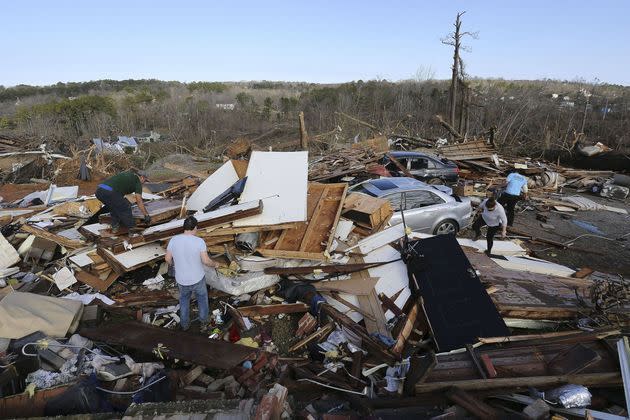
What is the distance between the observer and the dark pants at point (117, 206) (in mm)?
6785

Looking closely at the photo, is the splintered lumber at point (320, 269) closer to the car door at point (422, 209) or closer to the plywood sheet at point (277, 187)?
the plywood sheet at point (277, 187)

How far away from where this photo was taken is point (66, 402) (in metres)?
3.79

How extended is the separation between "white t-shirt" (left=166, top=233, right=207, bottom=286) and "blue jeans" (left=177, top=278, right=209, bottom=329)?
0.46 feet

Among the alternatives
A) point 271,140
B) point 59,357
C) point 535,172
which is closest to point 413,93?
point 271,140

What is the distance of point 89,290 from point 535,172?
1690cm

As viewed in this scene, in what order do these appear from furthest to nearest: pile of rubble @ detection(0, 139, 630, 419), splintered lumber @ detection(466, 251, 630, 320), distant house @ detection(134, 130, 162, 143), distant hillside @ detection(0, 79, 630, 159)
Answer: distant house @ detection(134, 130, 162, 143) < distant hillside @ detection(0, 79, 630, 159) < splintered lumber @ detection(466, 251, 630, 320) < pile of rubble @ detection(0, 139, 630, 419)

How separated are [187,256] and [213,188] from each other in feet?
12.5

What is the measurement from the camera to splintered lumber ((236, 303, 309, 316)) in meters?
5.84

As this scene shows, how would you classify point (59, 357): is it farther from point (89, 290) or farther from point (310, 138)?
point (310, 138)

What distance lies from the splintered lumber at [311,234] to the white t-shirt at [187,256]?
1485 millimetres

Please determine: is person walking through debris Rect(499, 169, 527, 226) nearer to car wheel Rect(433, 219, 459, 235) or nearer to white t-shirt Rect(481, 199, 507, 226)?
car wheel Rect(433, 219, 459, 235)

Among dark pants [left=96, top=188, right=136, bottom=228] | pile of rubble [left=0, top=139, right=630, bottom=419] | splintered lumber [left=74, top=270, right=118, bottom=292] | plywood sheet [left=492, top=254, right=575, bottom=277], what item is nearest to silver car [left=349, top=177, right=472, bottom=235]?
pile of rubble [left=0, top=139, right=630, bottom=419]

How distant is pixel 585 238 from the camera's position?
395 inches

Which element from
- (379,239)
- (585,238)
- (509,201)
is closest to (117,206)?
(379,239)
